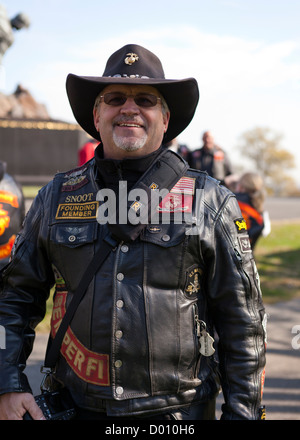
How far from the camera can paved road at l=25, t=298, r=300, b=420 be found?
4.10m

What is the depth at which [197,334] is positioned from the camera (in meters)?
2.03

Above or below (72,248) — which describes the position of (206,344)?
below

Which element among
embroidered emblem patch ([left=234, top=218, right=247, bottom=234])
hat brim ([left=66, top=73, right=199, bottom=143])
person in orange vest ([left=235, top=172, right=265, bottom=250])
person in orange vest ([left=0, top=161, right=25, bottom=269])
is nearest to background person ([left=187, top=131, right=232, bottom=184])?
person in orange vest ([left=235, top=172, right=265, bottom=250])

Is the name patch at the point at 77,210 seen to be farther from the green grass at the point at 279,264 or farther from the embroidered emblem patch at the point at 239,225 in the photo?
the green grass at the point at 279,264

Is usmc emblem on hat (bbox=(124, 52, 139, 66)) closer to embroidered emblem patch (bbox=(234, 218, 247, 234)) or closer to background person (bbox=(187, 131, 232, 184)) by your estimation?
embroidered emblem patch (bbox=(234, 218, 247, 234))

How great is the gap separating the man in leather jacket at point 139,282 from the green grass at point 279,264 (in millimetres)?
5368

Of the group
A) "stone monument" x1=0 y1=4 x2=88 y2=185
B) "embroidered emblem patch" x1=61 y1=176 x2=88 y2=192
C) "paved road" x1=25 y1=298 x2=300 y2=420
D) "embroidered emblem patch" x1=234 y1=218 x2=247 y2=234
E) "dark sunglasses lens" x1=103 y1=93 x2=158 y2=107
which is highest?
"stone monument" x1=0 y1=4 x2=88 y2=185

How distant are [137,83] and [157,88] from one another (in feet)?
0.53

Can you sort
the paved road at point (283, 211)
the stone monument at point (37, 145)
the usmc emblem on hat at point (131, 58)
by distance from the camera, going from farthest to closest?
1. the stone monument at point (37, 145)
2. the paved road at point (283, 211)
3. the usmc emblem on hat at point (131, 58)

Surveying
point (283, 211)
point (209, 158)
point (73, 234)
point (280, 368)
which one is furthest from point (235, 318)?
point (283, 211)

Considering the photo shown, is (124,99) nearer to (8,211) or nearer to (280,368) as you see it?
(8,211)

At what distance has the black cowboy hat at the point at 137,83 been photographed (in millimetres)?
2141

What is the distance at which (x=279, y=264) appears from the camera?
32.7 feet

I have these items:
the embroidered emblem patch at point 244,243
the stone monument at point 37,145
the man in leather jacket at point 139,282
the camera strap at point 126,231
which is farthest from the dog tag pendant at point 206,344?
the stone monument at point 37,145
